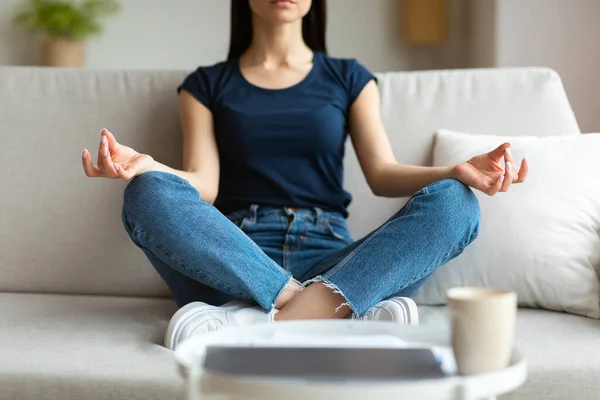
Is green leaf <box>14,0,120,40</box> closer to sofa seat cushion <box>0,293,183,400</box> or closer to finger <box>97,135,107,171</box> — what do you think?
sofa seat cushion <box>0,293,183,400</box>

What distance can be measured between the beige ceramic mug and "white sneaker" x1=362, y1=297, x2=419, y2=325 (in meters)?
0.44

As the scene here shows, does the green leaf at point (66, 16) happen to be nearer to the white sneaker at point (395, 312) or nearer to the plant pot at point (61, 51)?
the plant pot at point (61, 51)

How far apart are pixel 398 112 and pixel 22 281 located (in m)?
0.94

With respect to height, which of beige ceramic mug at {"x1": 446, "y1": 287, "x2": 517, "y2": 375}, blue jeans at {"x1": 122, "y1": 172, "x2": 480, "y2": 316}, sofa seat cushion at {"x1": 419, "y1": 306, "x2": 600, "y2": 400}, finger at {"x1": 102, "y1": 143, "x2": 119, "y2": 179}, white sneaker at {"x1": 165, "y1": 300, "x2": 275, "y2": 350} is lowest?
sofa seat cushion at {"x1": 419, "y1": 306, "x2": 600, "y2": 400}

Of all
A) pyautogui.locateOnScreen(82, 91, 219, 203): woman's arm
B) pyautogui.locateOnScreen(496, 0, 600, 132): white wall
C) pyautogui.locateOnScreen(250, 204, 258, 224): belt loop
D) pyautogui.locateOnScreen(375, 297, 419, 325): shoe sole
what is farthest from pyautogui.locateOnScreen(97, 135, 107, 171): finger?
pyautogui.locateOnScreen(496, 0, 600, 132): white wall

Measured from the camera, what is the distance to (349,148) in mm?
1888

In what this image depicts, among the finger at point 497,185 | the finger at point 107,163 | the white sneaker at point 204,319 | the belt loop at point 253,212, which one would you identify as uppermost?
the finger at point 107,163

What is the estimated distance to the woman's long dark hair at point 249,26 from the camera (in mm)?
1962

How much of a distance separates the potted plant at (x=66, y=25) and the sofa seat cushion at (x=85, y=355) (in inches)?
87.3

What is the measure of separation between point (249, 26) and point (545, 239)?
0.88 metres

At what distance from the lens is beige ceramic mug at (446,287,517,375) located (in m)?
0.82

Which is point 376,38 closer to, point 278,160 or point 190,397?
point 278,160

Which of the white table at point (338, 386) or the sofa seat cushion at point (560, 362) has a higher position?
the white table at point (338, 386)

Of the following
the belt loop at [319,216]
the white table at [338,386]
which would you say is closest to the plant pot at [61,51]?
the belt loop at [319,216]
